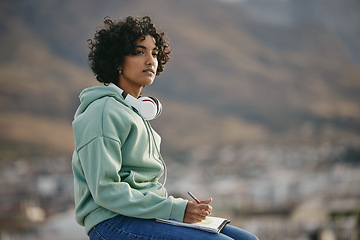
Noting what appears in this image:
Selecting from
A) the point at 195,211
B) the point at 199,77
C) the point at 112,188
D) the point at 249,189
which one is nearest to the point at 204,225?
the point at 195,211

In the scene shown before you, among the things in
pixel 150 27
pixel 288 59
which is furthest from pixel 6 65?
pixel 150 27

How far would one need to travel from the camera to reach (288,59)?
1458 cm

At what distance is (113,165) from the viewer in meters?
0.84

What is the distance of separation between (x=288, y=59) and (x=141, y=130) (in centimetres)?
1415

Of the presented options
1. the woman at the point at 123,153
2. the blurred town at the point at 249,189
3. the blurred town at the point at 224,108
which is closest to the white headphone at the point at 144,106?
the woman at the point at 123,153

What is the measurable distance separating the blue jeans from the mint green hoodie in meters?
0.01

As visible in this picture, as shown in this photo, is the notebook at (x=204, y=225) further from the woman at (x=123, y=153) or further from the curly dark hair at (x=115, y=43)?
the curly dark hair at (x=115, y=43)

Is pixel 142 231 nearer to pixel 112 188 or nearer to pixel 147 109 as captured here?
pixel 112 188

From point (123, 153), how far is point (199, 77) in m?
12.6

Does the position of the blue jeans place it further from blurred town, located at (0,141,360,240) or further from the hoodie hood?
blurred town, located at (0,141,360,240)

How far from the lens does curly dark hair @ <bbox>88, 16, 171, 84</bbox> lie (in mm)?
984

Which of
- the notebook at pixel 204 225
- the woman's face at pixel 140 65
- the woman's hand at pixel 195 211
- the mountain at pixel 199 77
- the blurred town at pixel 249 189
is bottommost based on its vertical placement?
the notebook at pixel 204 225

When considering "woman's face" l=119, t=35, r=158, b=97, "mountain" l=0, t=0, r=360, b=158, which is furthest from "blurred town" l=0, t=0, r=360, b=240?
"woman's face" l=119, t=35, r=158, b=97

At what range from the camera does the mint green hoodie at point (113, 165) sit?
33.2 inches
